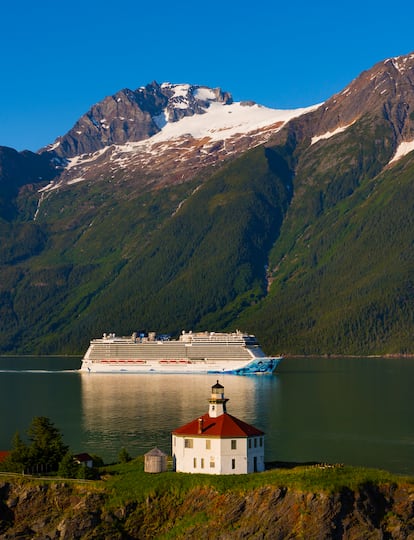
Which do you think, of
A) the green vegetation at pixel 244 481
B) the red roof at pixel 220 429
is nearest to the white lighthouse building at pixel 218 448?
the red roof at pixel 220 429

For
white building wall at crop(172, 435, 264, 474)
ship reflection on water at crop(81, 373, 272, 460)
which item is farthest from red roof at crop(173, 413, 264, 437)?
ship reflection on water at crop(81, 373, 272, 460)

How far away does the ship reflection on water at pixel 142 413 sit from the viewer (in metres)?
111

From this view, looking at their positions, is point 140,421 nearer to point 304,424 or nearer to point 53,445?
point 304,424

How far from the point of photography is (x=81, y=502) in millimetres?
73250

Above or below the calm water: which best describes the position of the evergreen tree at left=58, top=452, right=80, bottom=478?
below

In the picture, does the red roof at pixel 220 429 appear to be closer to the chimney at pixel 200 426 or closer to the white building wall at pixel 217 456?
the chimney at pixel 200 426

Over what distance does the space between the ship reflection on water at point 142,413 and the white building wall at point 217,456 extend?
24.1 metres

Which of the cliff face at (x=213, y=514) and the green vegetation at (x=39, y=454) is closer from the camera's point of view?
the cliff face at (x=213, y=514)

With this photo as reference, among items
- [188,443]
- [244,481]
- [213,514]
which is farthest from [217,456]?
[213,514]

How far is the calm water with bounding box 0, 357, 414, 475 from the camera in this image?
352ft

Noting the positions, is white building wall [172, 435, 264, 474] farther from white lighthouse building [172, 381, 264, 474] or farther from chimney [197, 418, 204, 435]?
chimney [197, 418, 204, 435]

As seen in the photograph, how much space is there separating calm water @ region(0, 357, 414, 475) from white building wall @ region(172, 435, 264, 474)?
76.3ft

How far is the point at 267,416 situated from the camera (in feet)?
458

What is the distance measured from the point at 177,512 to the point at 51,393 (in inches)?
4609
